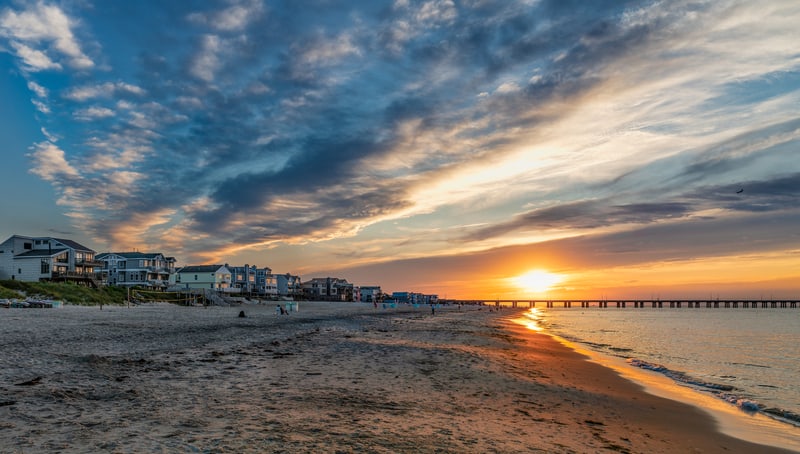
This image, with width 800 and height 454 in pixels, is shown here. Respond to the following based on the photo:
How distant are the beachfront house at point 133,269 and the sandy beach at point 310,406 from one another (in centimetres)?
10359

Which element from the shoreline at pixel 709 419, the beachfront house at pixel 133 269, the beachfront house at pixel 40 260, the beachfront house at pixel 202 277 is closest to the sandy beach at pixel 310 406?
the shoreline at pixel 709 419

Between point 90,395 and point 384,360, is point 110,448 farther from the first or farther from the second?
point 384,360

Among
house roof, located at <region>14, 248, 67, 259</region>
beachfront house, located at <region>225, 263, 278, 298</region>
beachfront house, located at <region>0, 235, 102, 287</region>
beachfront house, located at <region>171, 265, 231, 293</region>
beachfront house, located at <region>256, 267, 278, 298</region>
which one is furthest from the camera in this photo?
beachfront house, located at <region>256, 267, 278, 298</region>

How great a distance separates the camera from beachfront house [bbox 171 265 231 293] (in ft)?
408

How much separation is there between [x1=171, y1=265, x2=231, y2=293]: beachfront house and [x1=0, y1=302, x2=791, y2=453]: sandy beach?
11351 centimetres

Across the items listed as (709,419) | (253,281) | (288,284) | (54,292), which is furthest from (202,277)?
(709,419)

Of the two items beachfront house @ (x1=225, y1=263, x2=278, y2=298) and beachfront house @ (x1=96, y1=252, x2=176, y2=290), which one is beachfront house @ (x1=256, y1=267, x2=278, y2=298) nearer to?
beachfront house @ (x1=225, y1=263, x2=278, y2=298)

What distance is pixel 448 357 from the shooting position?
18953 millimetres

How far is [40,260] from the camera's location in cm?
8412

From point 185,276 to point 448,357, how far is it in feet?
409

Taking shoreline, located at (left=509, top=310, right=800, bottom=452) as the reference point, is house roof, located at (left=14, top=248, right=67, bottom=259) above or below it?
above

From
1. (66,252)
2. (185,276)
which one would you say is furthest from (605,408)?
(185,276)

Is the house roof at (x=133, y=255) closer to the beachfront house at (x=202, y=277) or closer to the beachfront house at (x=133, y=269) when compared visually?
the beachfront house at (x=133, y=269)

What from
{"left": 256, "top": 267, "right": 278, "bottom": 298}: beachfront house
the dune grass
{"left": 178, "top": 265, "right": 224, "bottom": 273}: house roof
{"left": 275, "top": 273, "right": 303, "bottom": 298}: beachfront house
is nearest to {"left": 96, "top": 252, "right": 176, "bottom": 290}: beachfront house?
{"left": 178, "top": 265, "right": 224, "bottom": 273}: house roof
